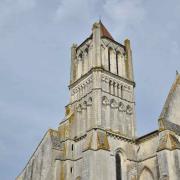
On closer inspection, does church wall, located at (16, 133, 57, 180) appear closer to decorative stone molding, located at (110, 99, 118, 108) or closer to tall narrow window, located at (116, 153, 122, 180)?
tall narrow window, located at (116, 153, 122, 180)

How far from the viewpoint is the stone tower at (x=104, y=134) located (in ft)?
102

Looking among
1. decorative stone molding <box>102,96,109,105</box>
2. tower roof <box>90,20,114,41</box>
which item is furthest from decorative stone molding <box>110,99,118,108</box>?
tower roof <box>90,20,114,41</box>

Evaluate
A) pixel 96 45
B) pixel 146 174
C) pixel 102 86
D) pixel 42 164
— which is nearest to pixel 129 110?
pixel 102 86

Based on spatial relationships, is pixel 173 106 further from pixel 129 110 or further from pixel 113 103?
pixel 113 103

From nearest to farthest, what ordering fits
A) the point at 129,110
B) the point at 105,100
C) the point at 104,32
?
the point at 105,100 < the point at 129,110 < the point at 104,32

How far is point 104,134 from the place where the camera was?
33.1 m

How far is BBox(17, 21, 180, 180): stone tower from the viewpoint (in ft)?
102

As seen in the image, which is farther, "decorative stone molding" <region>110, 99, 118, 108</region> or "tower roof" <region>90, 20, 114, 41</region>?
"tower roof" <region>90, 20, 114, 41</region>

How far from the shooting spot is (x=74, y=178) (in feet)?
110

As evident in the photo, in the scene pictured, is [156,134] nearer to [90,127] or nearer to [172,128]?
[172,128]

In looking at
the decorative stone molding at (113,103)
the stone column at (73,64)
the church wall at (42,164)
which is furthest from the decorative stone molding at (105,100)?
the church wall at (42,164)

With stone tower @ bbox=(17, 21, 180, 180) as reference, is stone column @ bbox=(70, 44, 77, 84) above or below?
above

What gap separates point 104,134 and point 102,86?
18.0ft

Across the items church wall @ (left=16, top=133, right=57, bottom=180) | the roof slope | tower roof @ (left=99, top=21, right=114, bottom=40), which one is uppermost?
tower roof @ (left=99, top=21, right=114, bottom=40)
